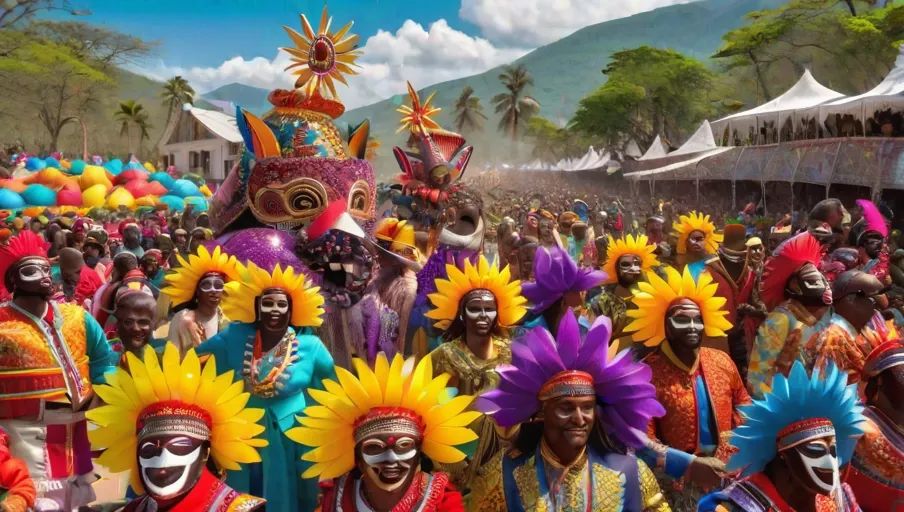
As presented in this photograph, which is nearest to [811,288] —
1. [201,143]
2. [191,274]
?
[191,274]

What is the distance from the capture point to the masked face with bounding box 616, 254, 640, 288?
6641 mm

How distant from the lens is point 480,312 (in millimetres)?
4660

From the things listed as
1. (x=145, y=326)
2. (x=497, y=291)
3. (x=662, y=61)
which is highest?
(x=662, y=61)

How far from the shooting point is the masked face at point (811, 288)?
498 cm

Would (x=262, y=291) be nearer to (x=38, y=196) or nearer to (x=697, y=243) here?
(x=697, y=243)

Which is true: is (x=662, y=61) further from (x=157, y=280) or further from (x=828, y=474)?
(x=828, y=474)

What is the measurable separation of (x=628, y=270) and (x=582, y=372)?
369cm

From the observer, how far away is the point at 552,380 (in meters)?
3.07

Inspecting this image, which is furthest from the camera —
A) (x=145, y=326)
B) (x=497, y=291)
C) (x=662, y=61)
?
(x=662, y=61)

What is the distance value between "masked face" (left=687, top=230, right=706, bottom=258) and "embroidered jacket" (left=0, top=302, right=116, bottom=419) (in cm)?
519

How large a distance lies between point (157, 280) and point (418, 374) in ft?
18.5

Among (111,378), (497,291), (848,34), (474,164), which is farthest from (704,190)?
(474,164)

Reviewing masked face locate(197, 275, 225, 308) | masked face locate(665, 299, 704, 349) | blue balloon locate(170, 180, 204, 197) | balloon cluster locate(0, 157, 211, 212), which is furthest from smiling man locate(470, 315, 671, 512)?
blue balloon locate(170, 180, 204, 197)

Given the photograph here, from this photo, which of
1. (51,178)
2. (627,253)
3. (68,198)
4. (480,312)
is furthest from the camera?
(51,178)
